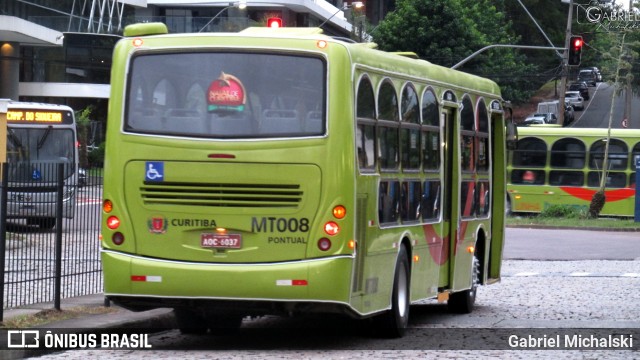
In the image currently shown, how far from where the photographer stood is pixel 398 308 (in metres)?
13.7

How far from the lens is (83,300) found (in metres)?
15.4

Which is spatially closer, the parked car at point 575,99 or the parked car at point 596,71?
the parked car at point 575,99

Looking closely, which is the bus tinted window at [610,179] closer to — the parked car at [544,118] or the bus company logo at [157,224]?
the parked car at [544,118]

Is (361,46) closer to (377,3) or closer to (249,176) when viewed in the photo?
(249,176)

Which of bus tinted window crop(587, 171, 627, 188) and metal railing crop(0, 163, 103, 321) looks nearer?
metal railing crop(0, 163, 103, 321)

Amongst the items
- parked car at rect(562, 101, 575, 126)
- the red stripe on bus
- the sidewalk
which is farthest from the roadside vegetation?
parked car at rect(562, 101, 575, 126)

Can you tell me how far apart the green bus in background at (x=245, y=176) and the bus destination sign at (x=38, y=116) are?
2006 centimetres

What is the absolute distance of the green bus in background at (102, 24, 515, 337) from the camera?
1198 cm

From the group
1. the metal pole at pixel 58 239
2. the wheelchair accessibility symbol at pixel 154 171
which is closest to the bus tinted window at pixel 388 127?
the wheelchair accessibility symbol at pixel 154 171

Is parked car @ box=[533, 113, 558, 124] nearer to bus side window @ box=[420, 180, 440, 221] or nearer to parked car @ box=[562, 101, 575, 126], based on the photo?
parked car @ box=[562, 101, 575, 126]

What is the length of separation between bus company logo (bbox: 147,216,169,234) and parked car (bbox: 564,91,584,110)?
8421 centimetres

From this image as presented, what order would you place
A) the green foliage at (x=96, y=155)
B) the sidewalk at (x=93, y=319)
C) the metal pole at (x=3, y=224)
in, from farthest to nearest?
1. the green foliage at (x=96, y=155)
2. the sidewalk at (x=93, y=319)
3. the metal pole at (x=3, y=224)

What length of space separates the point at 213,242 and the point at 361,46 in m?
2.47

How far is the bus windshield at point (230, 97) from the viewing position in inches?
480
